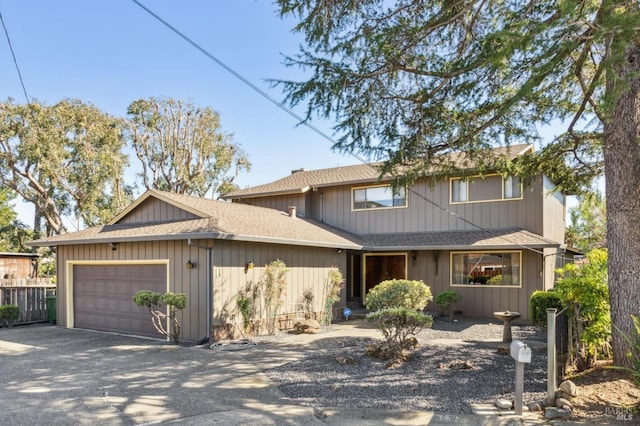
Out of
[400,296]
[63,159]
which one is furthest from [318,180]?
[63,159]

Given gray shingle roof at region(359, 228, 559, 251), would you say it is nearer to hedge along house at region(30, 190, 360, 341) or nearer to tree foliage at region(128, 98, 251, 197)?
hedge along house at region(30, 190, 360, 341)

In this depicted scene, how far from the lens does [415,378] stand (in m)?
6.50

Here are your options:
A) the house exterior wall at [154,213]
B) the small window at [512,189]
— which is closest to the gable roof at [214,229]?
the house exterior wall at [154,213]

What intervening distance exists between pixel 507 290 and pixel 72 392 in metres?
11.8

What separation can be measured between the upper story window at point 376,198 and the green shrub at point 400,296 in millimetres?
7063

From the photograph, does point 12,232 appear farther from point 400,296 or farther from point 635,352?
point 635,352

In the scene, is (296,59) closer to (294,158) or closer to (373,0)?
(373,0)

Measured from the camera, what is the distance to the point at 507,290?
13.5m

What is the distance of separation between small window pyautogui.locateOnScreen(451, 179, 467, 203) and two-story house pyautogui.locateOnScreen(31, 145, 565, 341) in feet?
0.11

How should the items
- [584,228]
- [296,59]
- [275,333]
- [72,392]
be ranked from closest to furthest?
[72,392] → [296,59] → [275,333] → [584,228]

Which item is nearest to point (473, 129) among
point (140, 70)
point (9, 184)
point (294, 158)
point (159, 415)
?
point (159, 415)

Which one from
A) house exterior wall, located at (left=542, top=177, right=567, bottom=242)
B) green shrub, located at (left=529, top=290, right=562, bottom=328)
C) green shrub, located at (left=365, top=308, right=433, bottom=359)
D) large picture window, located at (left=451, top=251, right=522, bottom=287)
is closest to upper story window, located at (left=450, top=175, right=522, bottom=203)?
house exterior wall, located at (left=542, top=177, right=567, bottom=242)

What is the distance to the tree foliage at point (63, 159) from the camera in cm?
2162

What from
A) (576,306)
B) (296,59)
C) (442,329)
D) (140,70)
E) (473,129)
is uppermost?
(140,70)
